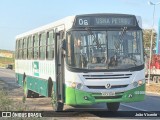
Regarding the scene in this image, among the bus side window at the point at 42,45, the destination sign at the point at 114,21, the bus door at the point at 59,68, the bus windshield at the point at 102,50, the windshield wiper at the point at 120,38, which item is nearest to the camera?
the bus windshield at the point at 102,50

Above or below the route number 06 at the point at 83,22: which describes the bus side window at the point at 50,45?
below

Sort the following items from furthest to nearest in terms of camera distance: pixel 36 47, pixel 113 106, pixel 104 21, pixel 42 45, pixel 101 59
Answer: pixel 36 47
pixel 42 45
pixel 113 106
pixel 104 21
pixel 101 59

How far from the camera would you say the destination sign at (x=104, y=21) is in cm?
1560

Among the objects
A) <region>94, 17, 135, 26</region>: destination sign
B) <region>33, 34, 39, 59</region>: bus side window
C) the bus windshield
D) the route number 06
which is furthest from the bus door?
<region>33, 34, 39, 59</region>: bus side window

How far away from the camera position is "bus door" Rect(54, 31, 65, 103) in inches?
632

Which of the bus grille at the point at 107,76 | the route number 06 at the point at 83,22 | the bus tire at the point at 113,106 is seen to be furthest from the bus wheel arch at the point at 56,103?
the route number 06 at the point at 83,22

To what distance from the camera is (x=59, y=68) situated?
1650cm

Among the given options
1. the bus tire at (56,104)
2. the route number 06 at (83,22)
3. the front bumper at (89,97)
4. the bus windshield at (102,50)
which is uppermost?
the route number 06 at (83,22)

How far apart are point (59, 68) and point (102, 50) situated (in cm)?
184

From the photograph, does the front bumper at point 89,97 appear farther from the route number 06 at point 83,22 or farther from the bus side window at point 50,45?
the bus side window at point 50,45

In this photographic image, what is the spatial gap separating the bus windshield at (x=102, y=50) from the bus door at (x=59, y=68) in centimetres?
75

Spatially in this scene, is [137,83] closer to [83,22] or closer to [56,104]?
[83,22]

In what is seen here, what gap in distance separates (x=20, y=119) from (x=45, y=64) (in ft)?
22.3

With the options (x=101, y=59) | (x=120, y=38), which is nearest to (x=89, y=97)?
(x=101, y=59)
